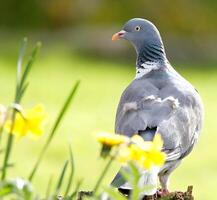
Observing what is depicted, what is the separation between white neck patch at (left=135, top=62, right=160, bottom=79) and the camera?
235 inches

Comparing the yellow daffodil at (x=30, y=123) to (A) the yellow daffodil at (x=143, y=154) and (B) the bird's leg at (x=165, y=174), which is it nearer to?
(A) the yellow daffodil at (x=143, y=154)

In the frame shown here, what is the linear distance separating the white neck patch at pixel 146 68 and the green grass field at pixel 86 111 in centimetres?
280

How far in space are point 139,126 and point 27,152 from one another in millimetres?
5925

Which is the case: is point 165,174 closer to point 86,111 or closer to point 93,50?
point 86,111

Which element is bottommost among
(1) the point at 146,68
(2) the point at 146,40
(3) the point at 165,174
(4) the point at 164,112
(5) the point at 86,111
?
(3) the point at 165,174

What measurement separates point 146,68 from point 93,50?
913cm

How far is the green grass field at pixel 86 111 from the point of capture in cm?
1000

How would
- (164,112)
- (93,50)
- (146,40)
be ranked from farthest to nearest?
(93,50), (146,40), (164,112)

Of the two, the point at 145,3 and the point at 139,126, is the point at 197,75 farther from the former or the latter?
the point at 139,126

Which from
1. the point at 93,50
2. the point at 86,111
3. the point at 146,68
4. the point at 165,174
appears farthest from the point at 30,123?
the point at 93,50

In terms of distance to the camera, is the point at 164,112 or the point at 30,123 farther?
the point at 164,112

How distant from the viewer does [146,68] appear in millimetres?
6074

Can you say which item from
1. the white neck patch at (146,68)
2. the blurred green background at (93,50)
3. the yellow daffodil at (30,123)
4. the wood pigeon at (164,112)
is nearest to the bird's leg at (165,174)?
the wood pigeon at (164,112)

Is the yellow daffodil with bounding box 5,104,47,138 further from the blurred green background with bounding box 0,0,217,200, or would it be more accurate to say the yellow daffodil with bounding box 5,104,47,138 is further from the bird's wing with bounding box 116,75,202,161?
the blurred green background with bounding box 0,0,217,200
